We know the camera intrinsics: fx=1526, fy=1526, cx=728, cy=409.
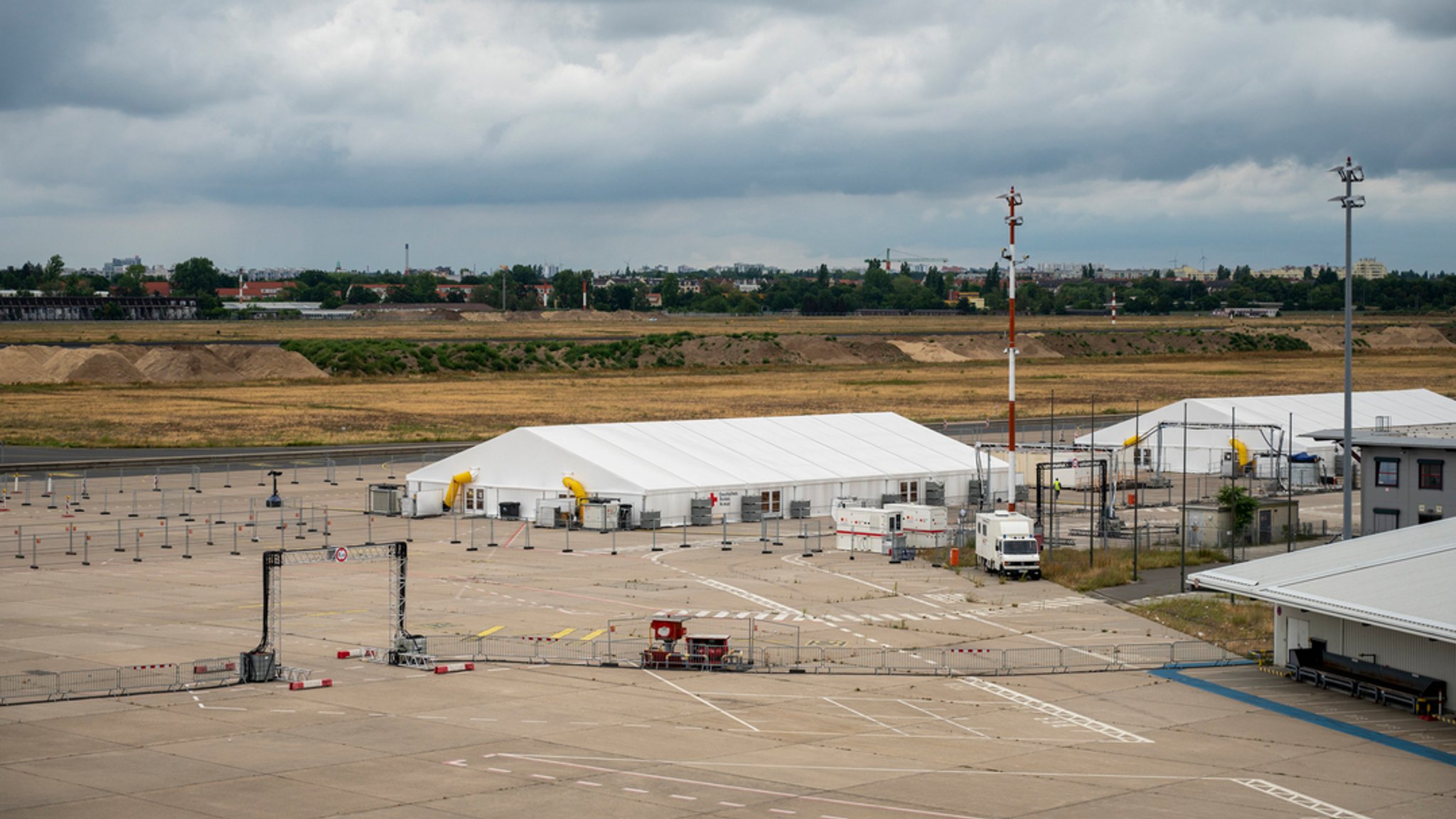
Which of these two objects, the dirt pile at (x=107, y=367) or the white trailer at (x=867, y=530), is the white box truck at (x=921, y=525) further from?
the dirt pile at (x=107, y=367)

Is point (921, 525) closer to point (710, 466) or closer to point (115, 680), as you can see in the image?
point (710, 466)

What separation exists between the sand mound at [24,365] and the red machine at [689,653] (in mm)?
157752

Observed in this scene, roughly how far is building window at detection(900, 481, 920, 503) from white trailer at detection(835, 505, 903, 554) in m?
17.5

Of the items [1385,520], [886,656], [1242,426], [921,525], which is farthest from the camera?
[1242,426]

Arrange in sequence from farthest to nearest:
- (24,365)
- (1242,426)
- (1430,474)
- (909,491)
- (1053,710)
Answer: (24,365)
(1242,426)
(909,491)
(1430,474)
(1053,710)

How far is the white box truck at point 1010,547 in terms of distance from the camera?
6575 cm

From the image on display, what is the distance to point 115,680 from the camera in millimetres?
44094

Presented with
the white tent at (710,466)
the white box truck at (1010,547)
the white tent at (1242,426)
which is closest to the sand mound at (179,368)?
the white tent at (710,466)

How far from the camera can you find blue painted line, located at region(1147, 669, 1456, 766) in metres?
38.0

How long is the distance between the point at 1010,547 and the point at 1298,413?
58.1 metres

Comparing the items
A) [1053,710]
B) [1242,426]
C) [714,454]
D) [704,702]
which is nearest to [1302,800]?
[1053,710]

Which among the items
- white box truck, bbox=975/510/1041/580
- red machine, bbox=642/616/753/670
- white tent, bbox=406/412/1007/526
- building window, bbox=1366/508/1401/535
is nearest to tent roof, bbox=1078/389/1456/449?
white tent, bbox=406/412/1007/526

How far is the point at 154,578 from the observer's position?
6431 cm

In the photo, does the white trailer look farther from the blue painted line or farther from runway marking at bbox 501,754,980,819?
runway marking at bbox 501,754,980,819
